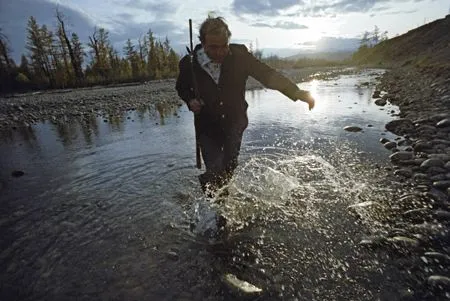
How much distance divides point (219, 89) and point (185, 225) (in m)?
2.19

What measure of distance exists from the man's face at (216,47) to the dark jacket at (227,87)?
0.34ft

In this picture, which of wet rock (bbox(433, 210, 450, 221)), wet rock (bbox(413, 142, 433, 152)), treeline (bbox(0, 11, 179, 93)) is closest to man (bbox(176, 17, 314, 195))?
wet rock (bbox(433, 210, 450, 221))

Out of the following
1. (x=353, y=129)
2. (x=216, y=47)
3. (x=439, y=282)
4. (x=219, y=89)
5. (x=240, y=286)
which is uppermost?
(x=216, y=47)

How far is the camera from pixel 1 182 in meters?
6.99

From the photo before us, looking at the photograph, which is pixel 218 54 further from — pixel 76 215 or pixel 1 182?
pixel 1 182

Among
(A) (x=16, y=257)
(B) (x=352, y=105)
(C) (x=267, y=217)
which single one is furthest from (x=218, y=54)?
(B) (x=352, y=105)

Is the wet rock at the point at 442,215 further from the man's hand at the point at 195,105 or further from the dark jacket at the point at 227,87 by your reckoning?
the man's hand at the point at 195,105

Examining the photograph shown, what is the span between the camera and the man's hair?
3873 mm

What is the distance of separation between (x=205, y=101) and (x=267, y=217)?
6.83 feet

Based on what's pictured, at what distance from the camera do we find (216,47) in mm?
3955

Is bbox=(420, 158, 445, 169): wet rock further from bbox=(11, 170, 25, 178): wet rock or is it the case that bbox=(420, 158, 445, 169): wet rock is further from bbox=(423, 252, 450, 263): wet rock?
bbox=(11, 170, 25, 178): wet rock

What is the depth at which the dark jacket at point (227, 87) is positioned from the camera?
4211 mm

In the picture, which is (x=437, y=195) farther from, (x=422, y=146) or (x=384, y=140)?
(x=384, y=140)

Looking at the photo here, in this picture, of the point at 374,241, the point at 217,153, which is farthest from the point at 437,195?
the point at 217,153
